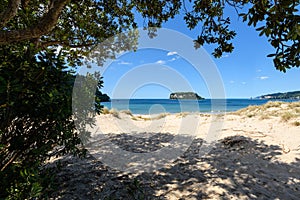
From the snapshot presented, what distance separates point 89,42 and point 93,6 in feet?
3.57

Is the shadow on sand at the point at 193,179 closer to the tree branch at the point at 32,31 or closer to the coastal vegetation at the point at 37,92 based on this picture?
the coastal vegetation at the point at 37,92

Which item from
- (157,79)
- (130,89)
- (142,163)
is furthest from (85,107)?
(157,79)

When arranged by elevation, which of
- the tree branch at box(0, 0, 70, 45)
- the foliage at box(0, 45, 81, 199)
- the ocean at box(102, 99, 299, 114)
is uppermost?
the tree branch at box(0, 0, 70, 45)

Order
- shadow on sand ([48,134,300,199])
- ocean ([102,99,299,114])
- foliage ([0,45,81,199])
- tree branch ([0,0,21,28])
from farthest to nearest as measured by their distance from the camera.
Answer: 1. ocean ([102,99,299,114])
2. shadow on sand ([48,134,300,199])
3. tree branch ([0,0,21,28])
4. foliage ([0,45,81,199])

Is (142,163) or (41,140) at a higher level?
(41,140)

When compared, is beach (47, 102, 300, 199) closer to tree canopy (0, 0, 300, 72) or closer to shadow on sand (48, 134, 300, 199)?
shadow on sand (48, 134, 300, 199)

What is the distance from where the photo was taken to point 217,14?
14.5 ft

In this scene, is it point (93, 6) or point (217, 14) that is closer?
point (217, 14)

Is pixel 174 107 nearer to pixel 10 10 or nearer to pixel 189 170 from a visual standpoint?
pixel 189 170

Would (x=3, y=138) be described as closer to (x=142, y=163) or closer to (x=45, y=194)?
(x=45, y=194)

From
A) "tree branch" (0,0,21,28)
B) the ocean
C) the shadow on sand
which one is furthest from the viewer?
the ocean

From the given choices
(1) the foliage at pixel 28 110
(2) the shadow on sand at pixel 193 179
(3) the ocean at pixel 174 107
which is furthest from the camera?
(3) the ocean at pixel 174 107

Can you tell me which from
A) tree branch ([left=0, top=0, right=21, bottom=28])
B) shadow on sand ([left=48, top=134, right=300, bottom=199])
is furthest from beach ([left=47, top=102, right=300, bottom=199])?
tree branch ([left=0, top=0, right=21, bottom=28])

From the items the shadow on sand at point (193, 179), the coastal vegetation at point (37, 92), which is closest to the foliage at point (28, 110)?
the coastal vegetation at point (37, 92)
